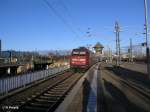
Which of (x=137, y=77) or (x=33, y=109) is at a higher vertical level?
(x=137, y=77)

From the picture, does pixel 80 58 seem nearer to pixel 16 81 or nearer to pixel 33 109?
pixel 16 81

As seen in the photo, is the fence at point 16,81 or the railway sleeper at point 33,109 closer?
the railway sleeper at point 33,109

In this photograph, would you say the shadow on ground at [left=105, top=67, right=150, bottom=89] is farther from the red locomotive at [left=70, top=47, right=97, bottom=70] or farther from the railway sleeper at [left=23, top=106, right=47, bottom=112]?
the railway sleeper at [left=23, top=106, right=47, bottom=112]

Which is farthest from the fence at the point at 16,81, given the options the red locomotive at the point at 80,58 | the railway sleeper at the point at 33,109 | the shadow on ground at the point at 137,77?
the red locomotive at the point at 80,58

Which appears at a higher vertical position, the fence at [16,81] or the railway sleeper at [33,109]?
the fence at [16,81]

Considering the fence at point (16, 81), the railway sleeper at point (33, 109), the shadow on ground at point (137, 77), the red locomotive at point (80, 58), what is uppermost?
the red locomotive at point (80, 58)

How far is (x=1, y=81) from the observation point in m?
17.4

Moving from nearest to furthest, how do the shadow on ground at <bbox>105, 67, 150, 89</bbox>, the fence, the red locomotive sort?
the fence, the shadow on ground at <bbox>105, 67, 150, 89</bbox>, the red locomotive

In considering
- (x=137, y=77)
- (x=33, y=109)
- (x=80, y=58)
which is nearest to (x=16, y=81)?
(x=33, y=109)

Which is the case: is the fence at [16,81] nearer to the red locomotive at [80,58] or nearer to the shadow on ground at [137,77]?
the shadow on ground at [137,77]

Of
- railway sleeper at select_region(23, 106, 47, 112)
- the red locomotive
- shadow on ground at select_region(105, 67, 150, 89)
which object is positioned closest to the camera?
railway sleeper at select_region(23, 106, 47, 112)

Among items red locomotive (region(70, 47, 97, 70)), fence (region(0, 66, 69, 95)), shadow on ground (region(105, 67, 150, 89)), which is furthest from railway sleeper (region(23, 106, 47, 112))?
red locomotive (region(70, 47, 97, 70))

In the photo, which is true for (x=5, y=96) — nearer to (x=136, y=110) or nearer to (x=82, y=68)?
(x=136, y=110)

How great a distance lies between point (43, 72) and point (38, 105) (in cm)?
1697
